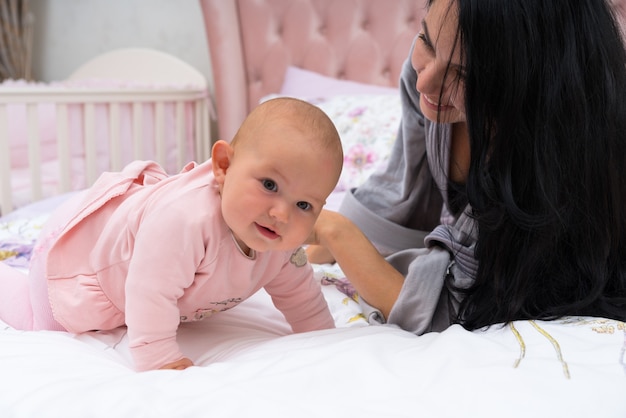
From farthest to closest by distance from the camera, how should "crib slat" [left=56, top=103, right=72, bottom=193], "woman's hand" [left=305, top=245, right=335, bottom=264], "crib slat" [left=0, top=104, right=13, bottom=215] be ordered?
"crib slat" [left=56, top=103, right=72, bottom=193], "crib slat" [left=0, top=104, right=13, bottom=215], "woman's hand" [left=305, top=245, right=335, bottom=264]

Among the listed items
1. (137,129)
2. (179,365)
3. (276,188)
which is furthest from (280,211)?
(137,129)

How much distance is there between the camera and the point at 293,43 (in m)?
2.81

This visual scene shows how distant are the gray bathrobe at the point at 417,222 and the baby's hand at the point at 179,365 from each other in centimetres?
34

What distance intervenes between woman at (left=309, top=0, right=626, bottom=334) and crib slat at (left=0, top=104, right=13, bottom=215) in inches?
63.2

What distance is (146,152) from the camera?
9.02ft

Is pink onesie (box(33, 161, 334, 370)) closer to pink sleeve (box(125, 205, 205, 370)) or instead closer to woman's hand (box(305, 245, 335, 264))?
pink sleeve (box(125, 205, 205, 370))

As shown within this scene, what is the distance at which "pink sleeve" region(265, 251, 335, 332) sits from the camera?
1050 millimetres

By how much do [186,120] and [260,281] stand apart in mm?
1995

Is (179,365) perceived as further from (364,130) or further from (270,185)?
(364,130)

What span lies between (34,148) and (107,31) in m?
1.61

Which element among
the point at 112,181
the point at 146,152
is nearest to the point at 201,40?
the point at 146,152

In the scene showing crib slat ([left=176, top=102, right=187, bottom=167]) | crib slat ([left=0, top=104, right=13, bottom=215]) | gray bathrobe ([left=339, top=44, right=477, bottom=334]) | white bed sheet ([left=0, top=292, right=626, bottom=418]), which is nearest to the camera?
white bed sheet ([left=0, top=292, right=626, bottom=418])

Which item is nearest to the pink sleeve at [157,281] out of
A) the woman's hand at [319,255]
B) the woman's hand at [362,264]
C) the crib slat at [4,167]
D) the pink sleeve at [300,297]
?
the pink sleeve at [300,297]

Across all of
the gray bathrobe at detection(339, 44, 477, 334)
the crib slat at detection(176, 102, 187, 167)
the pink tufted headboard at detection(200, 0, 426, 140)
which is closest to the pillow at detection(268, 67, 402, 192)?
the pink tufted headboard at detection(200, 0, 426, 140)
